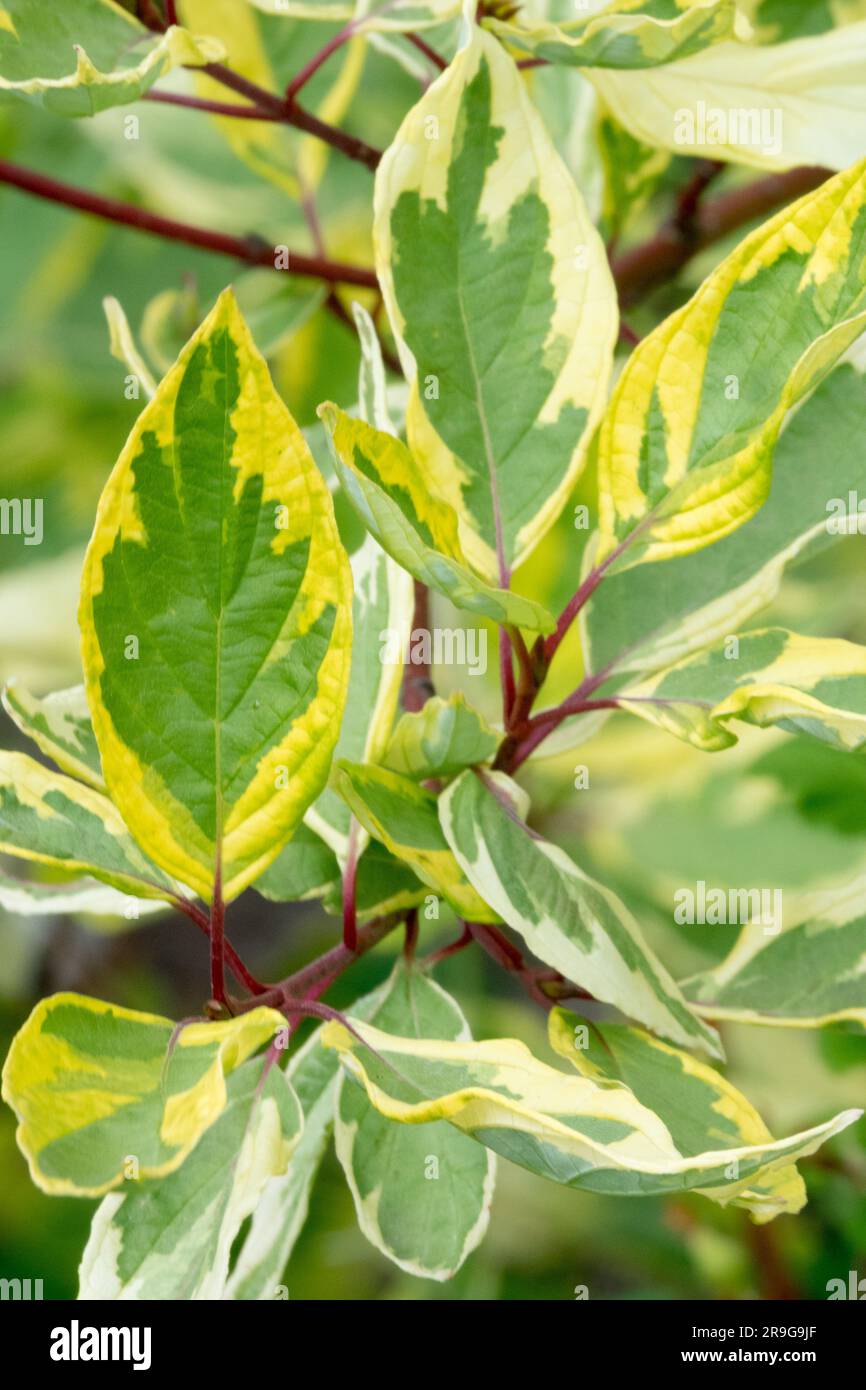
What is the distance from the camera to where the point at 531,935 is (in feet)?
1.42

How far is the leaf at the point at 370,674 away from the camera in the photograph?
498 millimetres

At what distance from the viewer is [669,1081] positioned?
1.58ft

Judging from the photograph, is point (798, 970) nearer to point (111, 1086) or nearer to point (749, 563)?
point (749, 563)

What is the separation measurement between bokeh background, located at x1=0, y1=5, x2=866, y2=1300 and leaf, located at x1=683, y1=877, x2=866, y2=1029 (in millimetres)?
179

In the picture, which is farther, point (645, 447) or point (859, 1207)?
point (859, 1207)

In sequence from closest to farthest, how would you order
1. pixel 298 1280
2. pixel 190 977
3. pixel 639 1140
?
1. pixel 639 1140
2. pixel 298 1280
3. pixel 190 977

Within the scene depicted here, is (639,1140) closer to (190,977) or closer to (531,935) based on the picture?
(531,935)

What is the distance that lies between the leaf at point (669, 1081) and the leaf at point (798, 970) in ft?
0.21

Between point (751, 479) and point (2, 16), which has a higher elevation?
point (2, 16)

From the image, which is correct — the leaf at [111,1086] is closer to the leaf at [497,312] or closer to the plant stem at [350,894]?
the plant stem at [350,894]

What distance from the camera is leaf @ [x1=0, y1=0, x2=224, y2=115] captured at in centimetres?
46

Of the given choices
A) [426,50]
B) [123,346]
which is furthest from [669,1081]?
[426,50]
